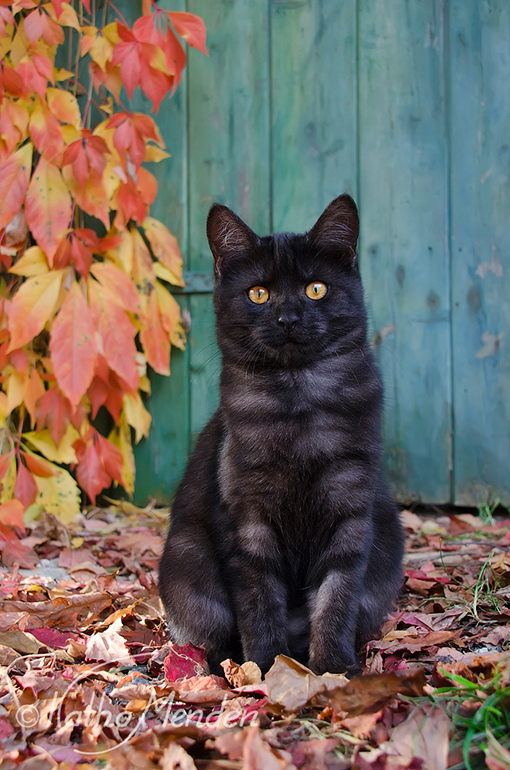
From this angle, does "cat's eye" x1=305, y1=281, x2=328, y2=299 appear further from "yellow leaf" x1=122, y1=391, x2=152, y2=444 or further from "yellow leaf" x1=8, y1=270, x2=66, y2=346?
"yellow leaf" x1=122, y1=391, x2=152, y2=444

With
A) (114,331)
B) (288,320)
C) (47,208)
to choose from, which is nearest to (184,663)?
(288,320)

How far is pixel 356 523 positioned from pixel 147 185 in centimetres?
183

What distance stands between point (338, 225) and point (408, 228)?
4.51 feet

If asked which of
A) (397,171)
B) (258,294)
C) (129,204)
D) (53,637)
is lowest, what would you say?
(53,637)

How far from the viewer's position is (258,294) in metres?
1.53

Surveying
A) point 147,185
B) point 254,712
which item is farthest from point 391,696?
point 147,185

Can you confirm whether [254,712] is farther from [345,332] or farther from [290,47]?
[290,47]

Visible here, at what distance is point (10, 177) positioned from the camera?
2436 mm

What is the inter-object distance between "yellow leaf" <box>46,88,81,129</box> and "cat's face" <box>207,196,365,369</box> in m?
1.31

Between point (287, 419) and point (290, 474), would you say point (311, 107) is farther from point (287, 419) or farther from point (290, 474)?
point (290, 474)

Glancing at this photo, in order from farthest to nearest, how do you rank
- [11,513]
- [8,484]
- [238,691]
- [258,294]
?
[8,484] < [11,513] < [258,294] < [238,691]

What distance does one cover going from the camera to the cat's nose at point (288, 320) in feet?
4.68

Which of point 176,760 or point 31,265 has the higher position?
point 31,265

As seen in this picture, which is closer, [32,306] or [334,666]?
[334,666]
